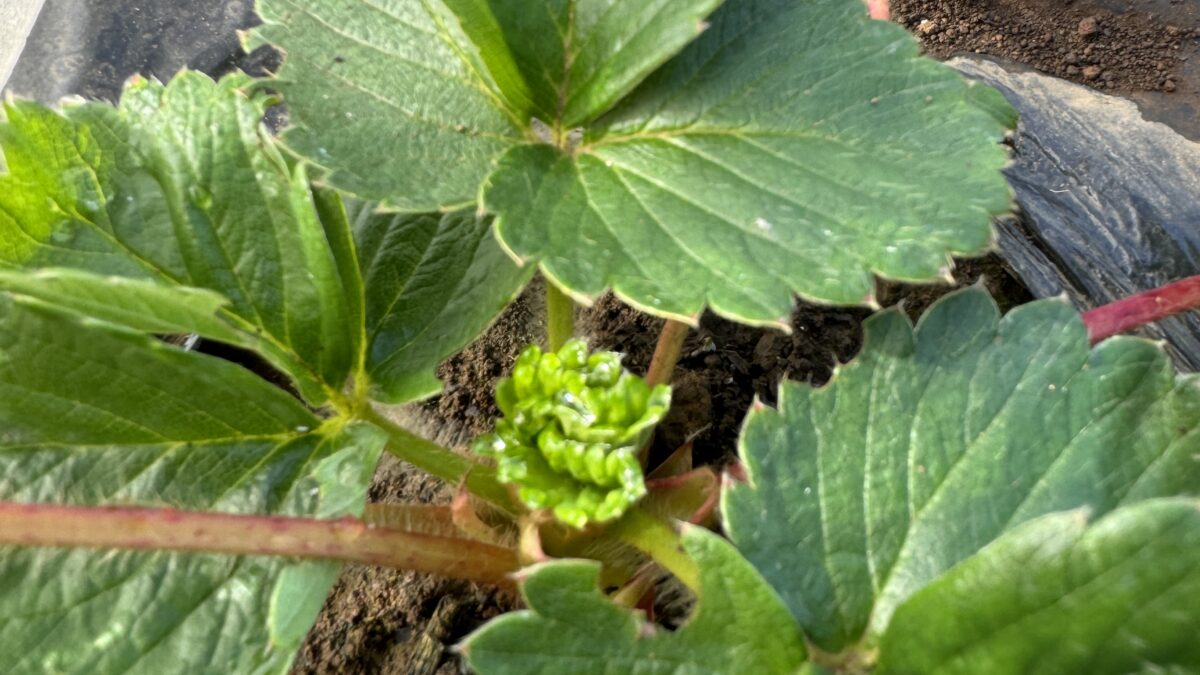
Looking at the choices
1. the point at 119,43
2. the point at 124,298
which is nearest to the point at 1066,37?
the point at 124,298

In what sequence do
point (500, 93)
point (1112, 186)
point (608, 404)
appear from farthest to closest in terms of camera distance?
point (1112, 186) → point (500, 93) → point (608, 404)

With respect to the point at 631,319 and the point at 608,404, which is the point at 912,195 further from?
the point at 631,319

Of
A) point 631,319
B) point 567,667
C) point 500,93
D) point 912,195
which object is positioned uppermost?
point 912,195

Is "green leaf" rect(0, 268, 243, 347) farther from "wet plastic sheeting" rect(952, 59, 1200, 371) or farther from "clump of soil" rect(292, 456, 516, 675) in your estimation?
"wet plastic sheeting" rect(952, 59, 1200, 371)

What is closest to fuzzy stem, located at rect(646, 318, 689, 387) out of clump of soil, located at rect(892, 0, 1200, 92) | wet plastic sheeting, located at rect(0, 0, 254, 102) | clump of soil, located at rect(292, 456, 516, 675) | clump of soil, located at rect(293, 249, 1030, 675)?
clump of soil, located at rect(293, 249, 1030, 675)

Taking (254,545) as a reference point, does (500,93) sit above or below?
above

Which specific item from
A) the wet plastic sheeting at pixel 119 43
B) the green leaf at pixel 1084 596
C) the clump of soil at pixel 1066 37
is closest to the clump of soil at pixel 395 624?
the green leaf at pixel 1084 596

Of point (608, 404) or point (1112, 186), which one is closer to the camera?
point (608, 404)

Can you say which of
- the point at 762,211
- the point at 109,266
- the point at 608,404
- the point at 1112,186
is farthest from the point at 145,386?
the point at 1112,186
